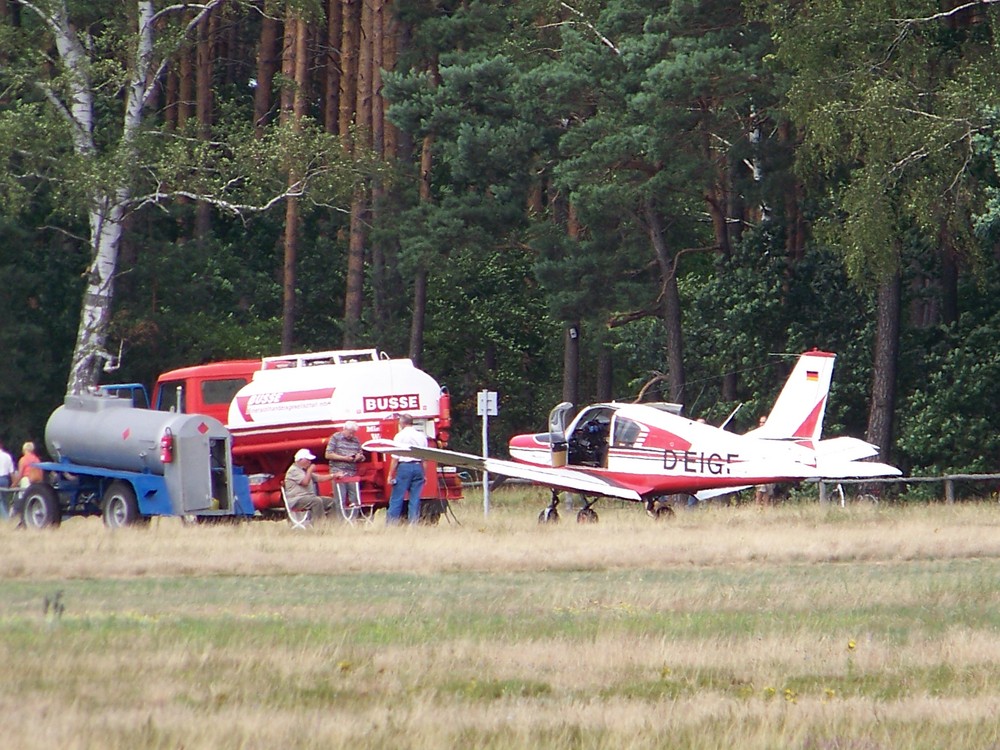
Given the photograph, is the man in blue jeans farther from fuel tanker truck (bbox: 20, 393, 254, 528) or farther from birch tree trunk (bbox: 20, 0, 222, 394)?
birch tree trunk (bbox: 20, 0, 222, 394)

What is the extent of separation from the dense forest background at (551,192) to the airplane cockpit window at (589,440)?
5.13 metres

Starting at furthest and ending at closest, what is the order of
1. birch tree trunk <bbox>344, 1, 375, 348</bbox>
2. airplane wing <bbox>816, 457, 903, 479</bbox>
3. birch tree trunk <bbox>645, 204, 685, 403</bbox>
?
birch tree trunk <bbox>344, 1, 375, 348</bbox>
birch tree trunk <bbox>645, 204, 685, 403</bbox>
airplane wing <bbox>816, 457, 903, 479</bbox>

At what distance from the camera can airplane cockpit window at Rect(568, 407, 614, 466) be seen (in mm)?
25359

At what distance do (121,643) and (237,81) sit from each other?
44.0m

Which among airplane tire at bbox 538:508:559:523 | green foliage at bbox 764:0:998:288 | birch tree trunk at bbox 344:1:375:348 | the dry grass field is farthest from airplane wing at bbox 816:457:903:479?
birch tree trunk at bbox 344:1:375:348

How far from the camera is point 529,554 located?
651 inches

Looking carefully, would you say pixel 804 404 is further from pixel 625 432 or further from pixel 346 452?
pixel 346 452

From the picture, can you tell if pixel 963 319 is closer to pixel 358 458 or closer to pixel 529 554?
pixel 358 458

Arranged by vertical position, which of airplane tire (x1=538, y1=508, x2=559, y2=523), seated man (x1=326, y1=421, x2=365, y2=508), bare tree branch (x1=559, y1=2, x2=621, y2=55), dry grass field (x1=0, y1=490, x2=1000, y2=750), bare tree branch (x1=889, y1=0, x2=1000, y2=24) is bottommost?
dry grass field (x1=0, y1=490, x2=1000, y2=750)

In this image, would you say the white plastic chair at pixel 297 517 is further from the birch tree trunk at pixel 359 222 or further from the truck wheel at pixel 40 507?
the birch tree trunk at pixel 359 222

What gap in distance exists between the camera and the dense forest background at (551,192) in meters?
27.8

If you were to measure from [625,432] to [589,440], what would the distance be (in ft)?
3.43

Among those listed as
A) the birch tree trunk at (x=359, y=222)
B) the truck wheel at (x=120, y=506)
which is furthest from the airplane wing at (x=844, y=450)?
the birch tree trunk at (x=359, y=222)

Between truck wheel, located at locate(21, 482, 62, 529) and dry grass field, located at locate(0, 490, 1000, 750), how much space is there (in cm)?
429
